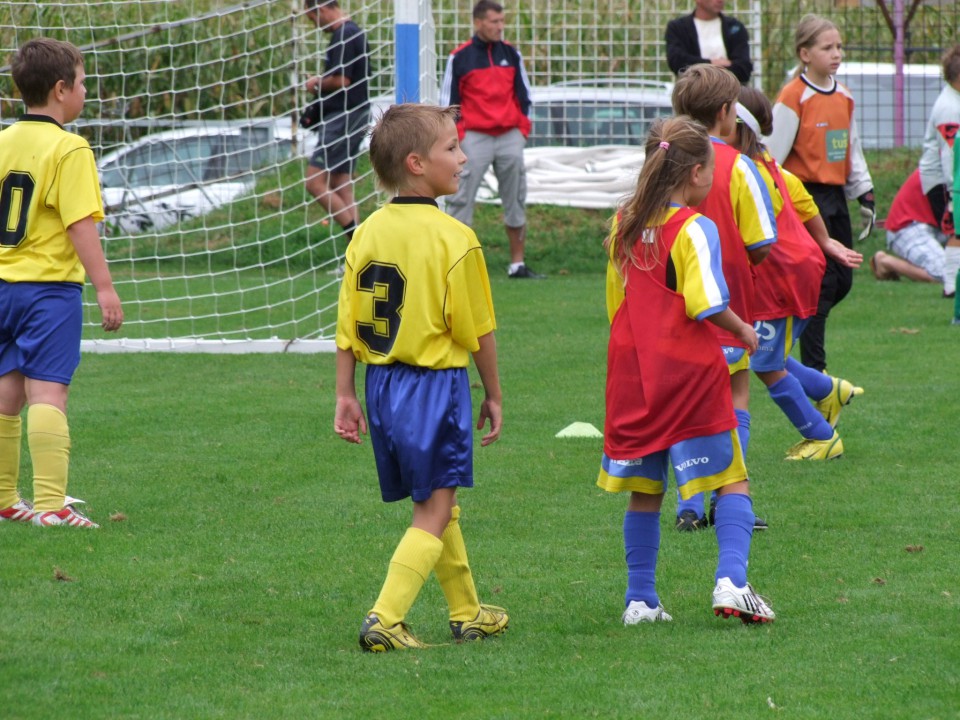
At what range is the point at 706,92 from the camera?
4949 mm

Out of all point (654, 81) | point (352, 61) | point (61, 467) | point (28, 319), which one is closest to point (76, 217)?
point (28, 319)

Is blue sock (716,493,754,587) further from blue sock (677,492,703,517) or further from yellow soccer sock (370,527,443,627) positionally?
blue sock (677,492,703,517)

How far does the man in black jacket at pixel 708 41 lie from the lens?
1116 cm

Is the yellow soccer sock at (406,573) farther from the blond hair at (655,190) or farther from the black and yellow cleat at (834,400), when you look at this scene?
the black and yellow cleat at (834,400)

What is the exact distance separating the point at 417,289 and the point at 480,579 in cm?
124

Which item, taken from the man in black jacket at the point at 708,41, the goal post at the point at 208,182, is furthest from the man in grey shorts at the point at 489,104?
the man in black jacket at the point at 708,41

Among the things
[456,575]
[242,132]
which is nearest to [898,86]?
[242,132]

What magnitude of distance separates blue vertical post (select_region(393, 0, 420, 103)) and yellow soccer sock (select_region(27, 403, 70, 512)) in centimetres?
430

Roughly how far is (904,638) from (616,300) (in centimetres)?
126

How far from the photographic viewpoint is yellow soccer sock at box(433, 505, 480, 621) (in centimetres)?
410

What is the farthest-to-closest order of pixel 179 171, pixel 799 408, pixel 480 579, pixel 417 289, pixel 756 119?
pixel 179 171 < pixel 799 408 < pixel 756 119 < pixel 480 579 < pixel 417 289

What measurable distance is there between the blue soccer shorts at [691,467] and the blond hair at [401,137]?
106 centimetres

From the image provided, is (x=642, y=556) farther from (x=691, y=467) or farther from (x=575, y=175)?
(x=575, y=175)

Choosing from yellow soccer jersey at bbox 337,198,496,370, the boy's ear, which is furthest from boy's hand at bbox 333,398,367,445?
the boy's ear
